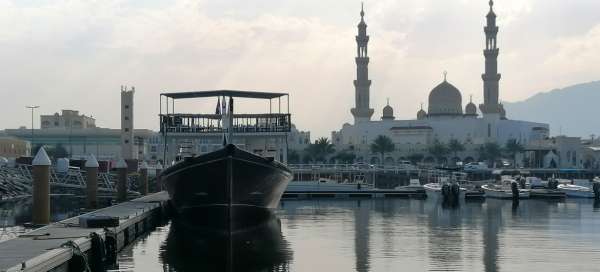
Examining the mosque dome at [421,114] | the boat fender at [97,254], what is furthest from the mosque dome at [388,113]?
the boat fender at [97,254]

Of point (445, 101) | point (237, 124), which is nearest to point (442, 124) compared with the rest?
point (445, 101)

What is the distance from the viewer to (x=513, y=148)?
152625 mm

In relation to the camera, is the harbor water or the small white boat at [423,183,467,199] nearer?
the harbor water

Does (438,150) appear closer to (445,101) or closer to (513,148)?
(513,148)

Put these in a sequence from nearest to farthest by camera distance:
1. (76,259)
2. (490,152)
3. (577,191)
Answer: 1. (76,259)
2. (577,191)
3. (490,152)

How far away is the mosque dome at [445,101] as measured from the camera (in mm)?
165125

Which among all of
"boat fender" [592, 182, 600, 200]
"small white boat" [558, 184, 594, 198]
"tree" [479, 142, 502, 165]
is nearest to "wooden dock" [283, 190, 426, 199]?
"small white boat" [558, 184, 594, 198]

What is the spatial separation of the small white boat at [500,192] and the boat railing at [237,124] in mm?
35620

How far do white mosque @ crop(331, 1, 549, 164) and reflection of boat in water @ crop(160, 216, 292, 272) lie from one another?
11862cm

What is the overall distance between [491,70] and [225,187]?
120874mm

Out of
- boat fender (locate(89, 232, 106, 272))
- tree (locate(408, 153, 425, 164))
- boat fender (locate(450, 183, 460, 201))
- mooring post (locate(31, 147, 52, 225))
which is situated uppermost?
tree (locate(408, 153, 425, 164))

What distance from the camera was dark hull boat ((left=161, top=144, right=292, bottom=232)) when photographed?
41250 mm

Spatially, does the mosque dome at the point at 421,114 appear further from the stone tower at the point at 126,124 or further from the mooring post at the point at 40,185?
the mooring post at the point at 40,185

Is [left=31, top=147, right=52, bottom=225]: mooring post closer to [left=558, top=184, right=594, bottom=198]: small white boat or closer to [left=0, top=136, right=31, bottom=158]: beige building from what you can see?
[left=558, top=184, right=594, bottom=198]: small white boat
